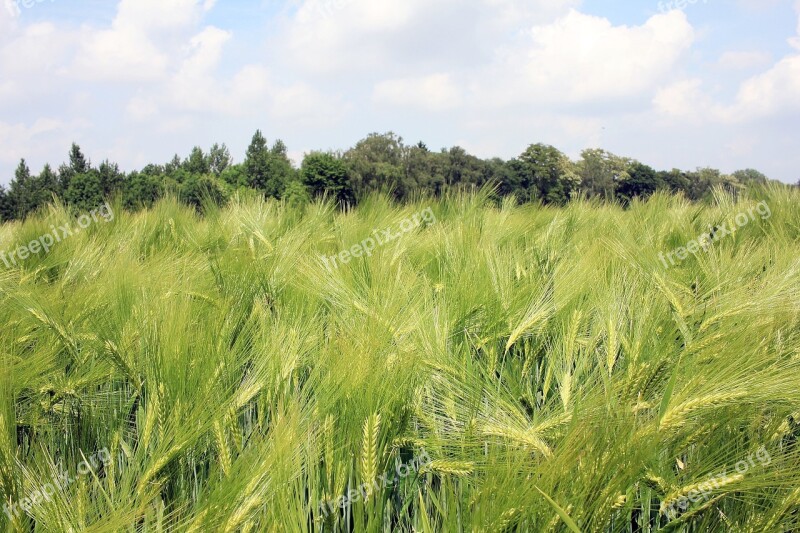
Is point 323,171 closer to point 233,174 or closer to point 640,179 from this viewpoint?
point 233,174

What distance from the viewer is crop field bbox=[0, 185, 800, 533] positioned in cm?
96

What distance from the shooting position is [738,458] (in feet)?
3.50

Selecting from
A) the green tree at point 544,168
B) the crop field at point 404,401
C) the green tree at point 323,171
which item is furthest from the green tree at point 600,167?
the crop field at point 404,401

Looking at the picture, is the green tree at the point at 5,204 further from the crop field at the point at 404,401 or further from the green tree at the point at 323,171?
the crop field at the point at 404,401

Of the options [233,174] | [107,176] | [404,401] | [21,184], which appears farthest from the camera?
[233,174]

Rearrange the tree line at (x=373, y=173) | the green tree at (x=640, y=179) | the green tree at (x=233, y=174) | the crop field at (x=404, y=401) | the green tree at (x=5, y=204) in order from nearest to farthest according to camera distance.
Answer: the crop field at (x=404, y=401) → the tree line at (x=373, y=173) → the green tree at (x=5, y=204) → the green tree at (x=640, y=179) → the green tree at (x=233, y=174)

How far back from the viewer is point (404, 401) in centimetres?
119

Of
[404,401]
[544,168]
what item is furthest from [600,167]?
[404,401]

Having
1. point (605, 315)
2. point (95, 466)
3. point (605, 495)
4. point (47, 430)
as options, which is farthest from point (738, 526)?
point (47, 430)

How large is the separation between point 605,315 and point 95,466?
126cm

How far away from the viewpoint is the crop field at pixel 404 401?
96 cm

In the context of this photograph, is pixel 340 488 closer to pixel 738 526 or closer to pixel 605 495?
pixel 605 495

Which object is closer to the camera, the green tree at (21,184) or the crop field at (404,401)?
the crop field at (404,401)

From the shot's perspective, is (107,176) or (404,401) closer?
(404,401)
